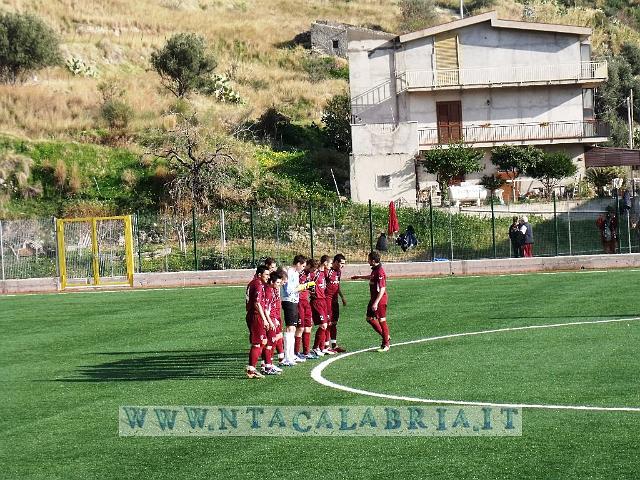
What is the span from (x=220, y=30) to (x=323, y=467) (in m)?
→ 79.8

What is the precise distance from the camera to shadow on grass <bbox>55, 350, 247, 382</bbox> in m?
19.4

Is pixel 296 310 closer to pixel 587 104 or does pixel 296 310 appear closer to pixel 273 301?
pixel 273 301

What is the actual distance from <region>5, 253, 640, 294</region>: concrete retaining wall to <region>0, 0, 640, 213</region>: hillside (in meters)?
12.9

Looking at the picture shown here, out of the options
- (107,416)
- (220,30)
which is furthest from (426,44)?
(107,416)

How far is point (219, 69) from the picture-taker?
8106 centimetres

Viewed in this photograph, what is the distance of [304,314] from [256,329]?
2.75 m

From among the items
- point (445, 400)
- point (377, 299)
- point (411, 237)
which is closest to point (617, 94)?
point (411, 237)

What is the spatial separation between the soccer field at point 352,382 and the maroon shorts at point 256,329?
0.67m

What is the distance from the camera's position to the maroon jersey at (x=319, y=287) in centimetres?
2086

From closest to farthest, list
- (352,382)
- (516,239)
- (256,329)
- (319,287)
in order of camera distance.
A: (352,382)
(256,329)
(319,287)
(516,239)

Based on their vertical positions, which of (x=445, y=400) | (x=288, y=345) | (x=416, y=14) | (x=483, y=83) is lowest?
(x=445, y=400)

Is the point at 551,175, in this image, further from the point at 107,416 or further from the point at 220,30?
the point at 107,416

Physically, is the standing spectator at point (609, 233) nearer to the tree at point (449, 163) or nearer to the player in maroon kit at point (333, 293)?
the tree at point (449, 163)

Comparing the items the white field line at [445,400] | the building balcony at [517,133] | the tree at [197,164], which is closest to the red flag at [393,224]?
the tree at [197,164]
